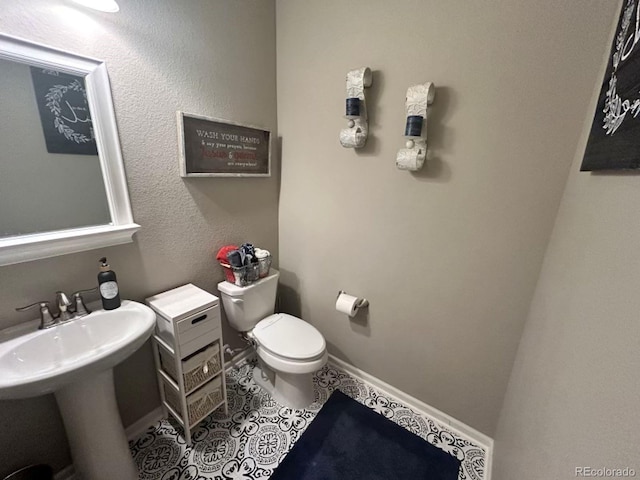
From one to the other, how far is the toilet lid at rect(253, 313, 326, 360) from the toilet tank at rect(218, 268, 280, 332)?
68 millimetres

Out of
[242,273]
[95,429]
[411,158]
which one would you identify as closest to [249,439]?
[95,429]

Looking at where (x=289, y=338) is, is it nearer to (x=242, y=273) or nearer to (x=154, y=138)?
(x=242, y=273)

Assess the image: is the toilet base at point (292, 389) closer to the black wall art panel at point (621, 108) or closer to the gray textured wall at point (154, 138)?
the gray textured wall at point (154, 138)

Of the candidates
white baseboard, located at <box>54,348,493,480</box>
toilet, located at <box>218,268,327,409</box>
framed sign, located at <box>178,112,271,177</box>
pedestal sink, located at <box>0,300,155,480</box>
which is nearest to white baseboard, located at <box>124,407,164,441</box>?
white baseboard, located at <box>54,348,493,480</box>

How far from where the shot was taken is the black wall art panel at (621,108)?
0.54 meters

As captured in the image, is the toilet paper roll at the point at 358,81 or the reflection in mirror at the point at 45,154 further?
the toilet paper roll at the point at 358,81

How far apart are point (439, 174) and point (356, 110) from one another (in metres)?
0.53

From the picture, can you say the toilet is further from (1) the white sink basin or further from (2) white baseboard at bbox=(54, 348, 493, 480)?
(1) the white sink basin

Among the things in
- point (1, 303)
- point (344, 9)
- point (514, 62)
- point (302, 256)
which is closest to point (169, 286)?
point (1, 303)

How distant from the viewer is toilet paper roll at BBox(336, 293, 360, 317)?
1627 millimetres

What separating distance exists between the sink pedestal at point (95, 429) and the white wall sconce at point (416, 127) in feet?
5.07

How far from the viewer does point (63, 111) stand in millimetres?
1015

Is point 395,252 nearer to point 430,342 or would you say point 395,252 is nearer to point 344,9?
point 430,342

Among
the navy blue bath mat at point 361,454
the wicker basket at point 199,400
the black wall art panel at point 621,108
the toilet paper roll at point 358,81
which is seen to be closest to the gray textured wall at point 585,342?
the black wall art panel at point 621,108
